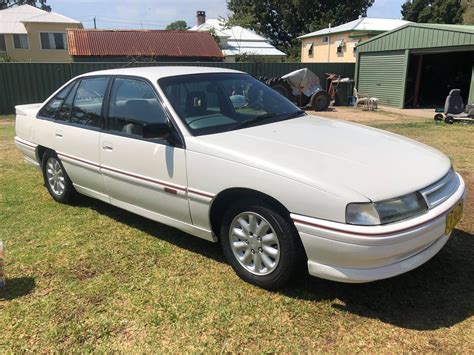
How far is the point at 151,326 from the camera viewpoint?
283cm

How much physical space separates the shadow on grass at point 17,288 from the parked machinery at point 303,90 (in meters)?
14.1

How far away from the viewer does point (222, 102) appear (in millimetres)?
4023

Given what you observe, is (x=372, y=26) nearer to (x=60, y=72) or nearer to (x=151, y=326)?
(x=60, y=72)

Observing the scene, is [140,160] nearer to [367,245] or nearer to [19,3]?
[367,245]

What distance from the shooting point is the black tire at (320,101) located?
16.7 m

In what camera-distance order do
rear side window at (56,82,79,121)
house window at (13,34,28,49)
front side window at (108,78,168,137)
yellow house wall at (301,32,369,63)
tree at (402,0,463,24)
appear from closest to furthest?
front side window at (108,78,168,137) < rear side window at (56,82,79,121) < yellow house wall at (301,32,369,63) < house window at (13,34,28,49) < tree at (402,0,463,24)

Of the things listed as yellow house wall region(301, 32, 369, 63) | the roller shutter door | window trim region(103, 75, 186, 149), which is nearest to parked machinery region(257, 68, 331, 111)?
the roller shutter door

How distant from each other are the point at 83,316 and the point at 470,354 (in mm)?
2439

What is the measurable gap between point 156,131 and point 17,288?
5.23ft

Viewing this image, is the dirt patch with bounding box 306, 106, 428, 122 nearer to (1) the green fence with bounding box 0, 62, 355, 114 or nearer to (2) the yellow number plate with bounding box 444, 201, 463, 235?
(1) the green fence with bounding box 0, 62, 355, 114

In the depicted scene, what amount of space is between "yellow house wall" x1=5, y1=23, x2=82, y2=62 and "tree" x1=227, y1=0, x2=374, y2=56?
2210 centimetres

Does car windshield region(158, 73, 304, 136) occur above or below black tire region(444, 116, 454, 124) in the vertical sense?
above

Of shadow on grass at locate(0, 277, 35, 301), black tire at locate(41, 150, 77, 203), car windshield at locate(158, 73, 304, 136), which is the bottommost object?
shadow on grass at locate(0, 277, 35, 301)

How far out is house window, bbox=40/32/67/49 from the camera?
3678 centimetres
